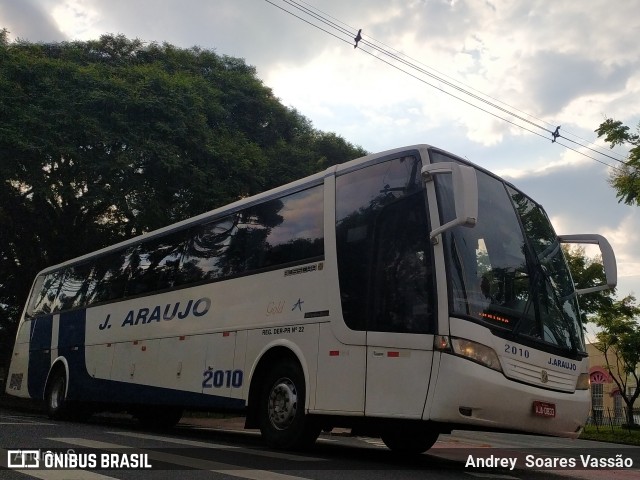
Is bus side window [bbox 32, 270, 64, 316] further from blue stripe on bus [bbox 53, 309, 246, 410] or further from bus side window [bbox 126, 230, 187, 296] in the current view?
bus side window [bbox 126, 230, 187, 296]

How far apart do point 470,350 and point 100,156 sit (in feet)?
53.9

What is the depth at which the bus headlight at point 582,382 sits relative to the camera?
776 centimetres

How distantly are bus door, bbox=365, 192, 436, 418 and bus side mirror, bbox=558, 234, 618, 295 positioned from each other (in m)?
2.49

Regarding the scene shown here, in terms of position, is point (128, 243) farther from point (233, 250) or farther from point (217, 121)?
point (217, 121)

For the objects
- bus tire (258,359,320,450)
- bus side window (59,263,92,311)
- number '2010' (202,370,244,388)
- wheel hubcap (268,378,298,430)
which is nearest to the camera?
bus tire (258,359,320,450)

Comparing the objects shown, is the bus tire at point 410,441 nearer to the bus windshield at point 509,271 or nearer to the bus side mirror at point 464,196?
the bus windshield at point 509,271

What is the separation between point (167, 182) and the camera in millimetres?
22031

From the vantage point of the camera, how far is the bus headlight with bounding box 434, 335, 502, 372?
6.79 m

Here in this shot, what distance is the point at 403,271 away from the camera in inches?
293

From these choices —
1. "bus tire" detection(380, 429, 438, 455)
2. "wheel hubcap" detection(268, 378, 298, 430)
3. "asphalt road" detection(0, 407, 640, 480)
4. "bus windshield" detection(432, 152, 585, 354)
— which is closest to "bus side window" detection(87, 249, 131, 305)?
"asphalt road" detection(0, 407, 640, 480)

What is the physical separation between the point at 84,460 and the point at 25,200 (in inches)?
722

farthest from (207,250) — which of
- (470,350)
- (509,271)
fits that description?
(470,350)

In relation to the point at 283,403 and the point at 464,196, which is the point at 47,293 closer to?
the point at 283,403

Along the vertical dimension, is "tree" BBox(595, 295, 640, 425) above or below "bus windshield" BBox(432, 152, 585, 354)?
above
